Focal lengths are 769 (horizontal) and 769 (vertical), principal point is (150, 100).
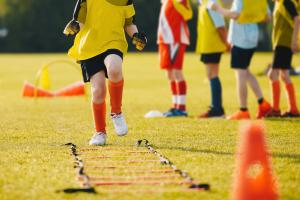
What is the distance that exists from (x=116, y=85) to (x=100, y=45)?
0.47m

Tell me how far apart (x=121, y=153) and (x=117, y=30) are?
149 cm

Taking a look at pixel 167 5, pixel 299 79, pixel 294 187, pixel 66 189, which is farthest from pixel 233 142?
pixel 299 79

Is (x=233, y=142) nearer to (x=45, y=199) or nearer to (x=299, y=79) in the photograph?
(x=45, y=199)

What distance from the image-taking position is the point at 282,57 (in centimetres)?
1102

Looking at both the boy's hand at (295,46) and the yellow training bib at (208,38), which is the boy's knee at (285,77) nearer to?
the boy's hand at (295,46)

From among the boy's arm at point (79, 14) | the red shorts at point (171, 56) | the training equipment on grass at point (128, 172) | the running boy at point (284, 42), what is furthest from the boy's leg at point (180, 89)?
the training equipment on grass at point (128, 172)

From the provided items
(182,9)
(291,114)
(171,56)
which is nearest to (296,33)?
(291,114)

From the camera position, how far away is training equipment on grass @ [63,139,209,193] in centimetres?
525

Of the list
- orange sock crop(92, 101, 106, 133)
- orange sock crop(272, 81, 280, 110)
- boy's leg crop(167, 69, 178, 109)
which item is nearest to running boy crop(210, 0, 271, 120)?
orange sock crop(272, 81, 280, 110)

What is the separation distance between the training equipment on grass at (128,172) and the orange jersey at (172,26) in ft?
14.4

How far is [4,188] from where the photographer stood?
536 cm

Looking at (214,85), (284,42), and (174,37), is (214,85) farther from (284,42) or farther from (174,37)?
(284,42)

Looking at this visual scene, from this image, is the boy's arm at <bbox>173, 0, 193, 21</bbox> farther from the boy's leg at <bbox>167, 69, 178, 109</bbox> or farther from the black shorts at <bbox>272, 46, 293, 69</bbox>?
the black shorts at <bbox>272, 46, 293, 69</bbox>

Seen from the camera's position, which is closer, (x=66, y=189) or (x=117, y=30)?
(x=66, y=189)
